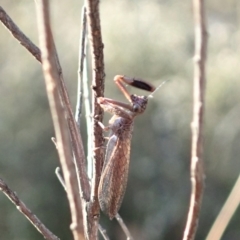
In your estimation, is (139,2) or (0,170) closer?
(0,170)

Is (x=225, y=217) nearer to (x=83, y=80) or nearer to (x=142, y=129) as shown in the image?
(x=83, y=80)

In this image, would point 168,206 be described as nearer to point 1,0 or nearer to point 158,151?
point 158,151

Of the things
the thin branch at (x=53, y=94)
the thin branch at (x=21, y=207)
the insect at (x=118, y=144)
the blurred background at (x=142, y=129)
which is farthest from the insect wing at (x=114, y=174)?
the blurred background at (x=142, y=129)

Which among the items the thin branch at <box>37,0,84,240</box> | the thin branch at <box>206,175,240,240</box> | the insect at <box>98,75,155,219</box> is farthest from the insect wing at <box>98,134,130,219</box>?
the thin branch at <box>37,0,84,240</box>

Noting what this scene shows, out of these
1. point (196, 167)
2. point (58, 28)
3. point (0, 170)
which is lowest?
point (0, 170)

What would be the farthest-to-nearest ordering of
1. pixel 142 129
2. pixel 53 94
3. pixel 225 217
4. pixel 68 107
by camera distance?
pixel 142 129
pixel 68 107
pixel 225 217
pixel 53 94

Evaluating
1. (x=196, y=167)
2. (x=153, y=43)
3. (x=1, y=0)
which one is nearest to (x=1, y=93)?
(x=1, y=0)

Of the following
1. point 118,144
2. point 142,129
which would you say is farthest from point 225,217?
point 142,129
